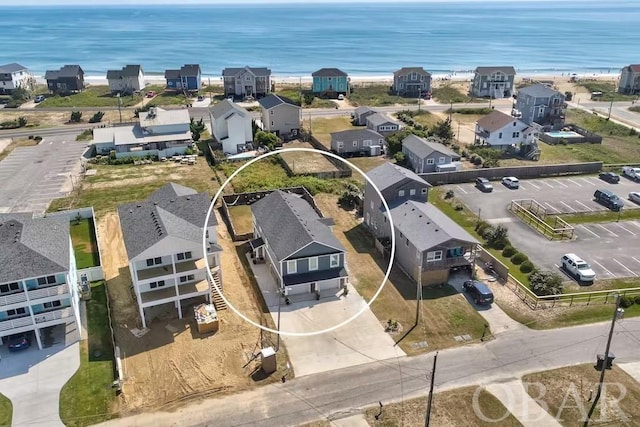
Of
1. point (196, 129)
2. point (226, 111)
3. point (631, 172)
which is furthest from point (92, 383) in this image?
point (631, 172)

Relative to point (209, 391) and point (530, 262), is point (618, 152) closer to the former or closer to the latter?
point (530, 262)

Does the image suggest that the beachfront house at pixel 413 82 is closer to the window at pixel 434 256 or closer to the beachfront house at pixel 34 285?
the window at pixel 434 256

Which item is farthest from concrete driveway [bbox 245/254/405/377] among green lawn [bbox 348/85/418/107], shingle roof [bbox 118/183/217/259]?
green lawn [bbox 348/85/418/107]

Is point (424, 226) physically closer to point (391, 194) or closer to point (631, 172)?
point (391, 194)

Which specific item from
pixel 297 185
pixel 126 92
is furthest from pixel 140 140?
pixel 126 92

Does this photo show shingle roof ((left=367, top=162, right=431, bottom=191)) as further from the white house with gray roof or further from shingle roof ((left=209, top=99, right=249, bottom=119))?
shingle roof ((left=209, top=99, right=249, bottom=119))

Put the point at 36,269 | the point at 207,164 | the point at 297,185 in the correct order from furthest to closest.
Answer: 1. the point at 207,164
2. the point at 297,185
3. the point at 36,269
